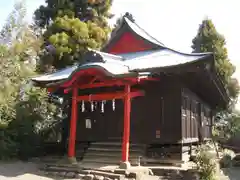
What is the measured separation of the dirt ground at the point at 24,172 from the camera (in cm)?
973

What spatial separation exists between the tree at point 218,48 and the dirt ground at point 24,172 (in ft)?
49.9

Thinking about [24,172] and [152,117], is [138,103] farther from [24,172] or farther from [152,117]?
[24,172]

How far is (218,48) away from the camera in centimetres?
2734

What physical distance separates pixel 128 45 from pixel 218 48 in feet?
48.6

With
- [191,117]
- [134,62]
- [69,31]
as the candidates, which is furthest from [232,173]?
[69,31]

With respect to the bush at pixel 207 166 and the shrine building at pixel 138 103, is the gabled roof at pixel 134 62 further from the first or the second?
the bush at pixel 207 166

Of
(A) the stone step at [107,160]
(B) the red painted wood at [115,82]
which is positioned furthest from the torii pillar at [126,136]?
Answer: (A) the stone step at [107,160]

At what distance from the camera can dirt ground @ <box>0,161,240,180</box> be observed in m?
9.73

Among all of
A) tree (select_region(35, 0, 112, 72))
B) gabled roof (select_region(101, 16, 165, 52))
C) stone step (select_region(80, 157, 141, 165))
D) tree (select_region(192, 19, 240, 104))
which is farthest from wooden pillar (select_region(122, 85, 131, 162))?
tree (select_region(192, 19, 240, 104))

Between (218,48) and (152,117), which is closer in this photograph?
(152,117)

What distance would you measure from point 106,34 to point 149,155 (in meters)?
12.6

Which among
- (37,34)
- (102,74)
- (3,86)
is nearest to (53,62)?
(37,34)

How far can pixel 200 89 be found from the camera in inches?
570

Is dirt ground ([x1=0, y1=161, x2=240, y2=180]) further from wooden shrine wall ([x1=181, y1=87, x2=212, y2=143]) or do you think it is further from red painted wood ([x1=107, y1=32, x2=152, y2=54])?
red painted wood ([x1=107, y1=32, x2=152, y2=54])
